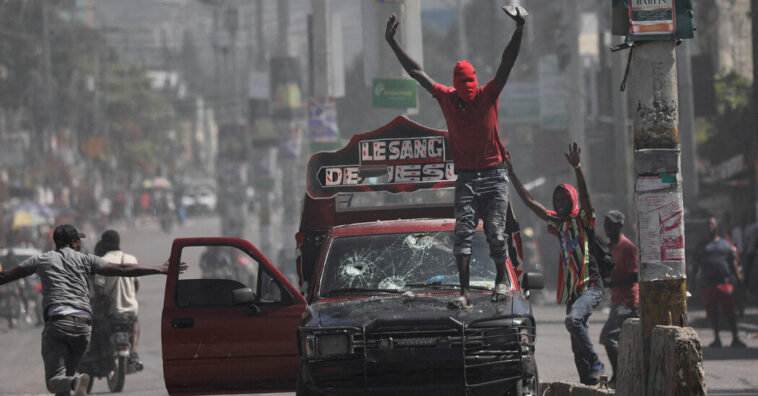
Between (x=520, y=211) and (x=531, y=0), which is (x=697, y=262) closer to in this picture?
(x=520, y=211)

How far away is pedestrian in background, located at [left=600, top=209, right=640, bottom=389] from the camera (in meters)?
11.6

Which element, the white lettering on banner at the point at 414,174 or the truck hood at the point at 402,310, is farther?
the white lettering on banner at the point at 414,174

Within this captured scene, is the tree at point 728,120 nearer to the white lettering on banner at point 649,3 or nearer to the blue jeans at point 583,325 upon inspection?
the blue jeans at point 583,325

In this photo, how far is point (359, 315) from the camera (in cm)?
830

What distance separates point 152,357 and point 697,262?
851 centimetres

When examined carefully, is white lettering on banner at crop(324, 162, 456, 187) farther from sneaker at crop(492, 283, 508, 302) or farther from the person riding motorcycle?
the person riding motorcycle

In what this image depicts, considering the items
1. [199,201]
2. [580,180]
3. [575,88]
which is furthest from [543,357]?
[199,201]

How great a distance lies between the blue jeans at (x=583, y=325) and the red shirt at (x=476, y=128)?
1784 millimetres

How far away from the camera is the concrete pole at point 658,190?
8156 millimetres

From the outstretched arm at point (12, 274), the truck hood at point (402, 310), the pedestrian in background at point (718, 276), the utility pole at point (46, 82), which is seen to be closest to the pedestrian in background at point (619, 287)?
the truck hood at point (402, 310)

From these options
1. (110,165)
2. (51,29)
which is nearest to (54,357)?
(51,29)

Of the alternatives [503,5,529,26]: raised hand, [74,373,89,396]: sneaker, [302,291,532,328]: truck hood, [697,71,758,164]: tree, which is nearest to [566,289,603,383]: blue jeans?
[302,291,532,328]: truck hood

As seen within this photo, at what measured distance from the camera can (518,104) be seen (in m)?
38.4

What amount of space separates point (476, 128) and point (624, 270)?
A: 10.9ft
